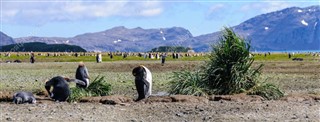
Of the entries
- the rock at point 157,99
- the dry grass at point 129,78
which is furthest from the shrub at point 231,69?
the dry grass at point 129,78

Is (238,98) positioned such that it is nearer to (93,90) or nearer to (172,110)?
(172,110)

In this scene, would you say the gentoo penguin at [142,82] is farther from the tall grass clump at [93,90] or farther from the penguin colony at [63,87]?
the tall grass clump at [93,90]

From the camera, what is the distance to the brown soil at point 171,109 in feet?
53.4

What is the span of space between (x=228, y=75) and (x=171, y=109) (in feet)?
17.3

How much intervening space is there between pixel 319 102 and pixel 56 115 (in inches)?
364

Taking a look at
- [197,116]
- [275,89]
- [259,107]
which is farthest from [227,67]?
[197,116]

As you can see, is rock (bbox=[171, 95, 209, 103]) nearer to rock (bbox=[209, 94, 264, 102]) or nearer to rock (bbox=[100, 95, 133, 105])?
rock (bbox=[209, 94, 264, 102])

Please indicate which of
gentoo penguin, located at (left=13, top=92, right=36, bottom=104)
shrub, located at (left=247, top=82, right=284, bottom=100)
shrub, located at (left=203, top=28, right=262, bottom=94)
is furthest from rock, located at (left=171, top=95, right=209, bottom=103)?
gentoo penguin, located at (left=13, top=92, right=36, bottom=104)

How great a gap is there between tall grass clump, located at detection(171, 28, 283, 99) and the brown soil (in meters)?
1.29

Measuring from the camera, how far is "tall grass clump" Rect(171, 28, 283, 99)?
2264cm

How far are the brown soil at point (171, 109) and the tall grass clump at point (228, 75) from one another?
1.29 meters

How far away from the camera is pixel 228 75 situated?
22.9m

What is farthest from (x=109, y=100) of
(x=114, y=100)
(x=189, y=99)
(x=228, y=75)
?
(x=228, y=75)

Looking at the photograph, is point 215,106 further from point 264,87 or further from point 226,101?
point 264,87
